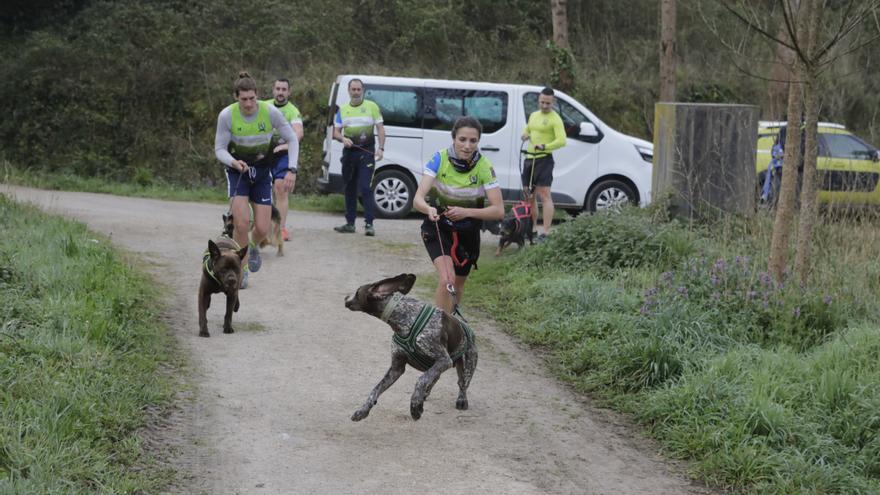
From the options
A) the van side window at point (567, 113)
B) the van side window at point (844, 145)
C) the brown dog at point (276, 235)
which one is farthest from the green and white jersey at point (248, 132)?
the van side window at point (844, 145)

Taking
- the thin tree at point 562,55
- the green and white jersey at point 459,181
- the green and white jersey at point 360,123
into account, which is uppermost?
the thin tree at point 562,55

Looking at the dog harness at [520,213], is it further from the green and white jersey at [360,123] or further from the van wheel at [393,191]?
the van wheel at [393,191]

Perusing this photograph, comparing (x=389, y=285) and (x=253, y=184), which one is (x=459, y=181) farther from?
(x=253, y=184)

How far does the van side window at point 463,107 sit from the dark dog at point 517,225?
184 inches

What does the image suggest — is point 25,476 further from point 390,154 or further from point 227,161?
point 390,154

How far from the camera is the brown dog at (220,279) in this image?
29.3 ft

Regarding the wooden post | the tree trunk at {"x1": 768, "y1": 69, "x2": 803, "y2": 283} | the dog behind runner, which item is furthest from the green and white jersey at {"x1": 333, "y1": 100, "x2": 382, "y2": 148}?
the tree trunk at {"x1": 768, "y1": 69, "x2": 803, "y2": 283}

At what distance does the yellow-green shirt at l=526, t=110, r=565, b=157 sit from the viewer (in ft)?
47.0

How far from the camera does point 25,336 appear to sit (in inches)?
295

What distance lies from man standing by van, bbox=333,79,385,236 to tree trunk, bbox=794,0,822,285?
7147 millimetres

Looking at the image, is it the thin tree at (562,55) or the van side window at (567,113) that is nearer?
the van side window at (567,113)

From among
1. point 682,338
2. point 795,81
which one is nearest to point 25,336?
point 682,338

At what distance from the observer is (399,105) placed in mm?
17922

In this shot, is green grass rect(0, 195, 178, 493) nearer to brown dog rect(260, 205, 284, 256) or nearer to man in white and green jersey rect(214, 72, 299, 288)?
man in white and green jersey rect(214, 72, 299, 288)
